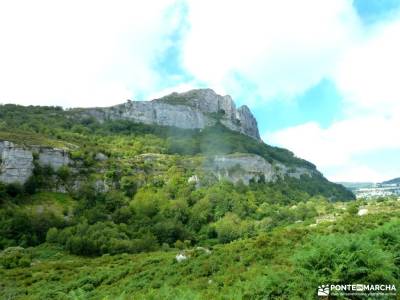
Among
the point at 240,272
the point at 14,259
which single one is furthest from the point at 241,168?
the point at 240,272

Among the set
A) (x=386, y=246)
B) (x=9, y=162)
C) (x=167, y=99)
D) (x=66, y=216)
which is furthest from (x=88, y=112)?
(x=386, y=246)

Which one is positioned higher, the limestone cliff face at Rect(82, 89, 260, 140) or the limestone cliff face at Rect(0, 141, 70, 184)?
the limestone cliff face at Rect(82, 89, 260, 140)

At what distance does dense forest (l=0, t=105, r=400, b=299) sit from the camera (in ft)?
41.7

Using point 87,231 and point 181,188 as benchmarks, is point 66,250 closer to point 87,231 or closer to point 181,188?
point 87,231

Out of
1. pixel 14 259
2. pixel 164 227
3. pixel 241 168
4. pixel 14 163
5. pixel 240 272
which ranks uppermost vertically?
pixel 241 168

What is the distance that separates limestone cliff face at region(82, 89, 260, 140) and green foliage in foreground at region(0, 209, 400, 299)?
348 feet

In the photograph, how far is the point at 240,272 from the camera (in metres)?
21.6

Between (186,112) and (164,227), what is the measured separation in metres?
102

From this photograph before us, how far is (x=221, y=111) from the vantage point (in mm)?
182750

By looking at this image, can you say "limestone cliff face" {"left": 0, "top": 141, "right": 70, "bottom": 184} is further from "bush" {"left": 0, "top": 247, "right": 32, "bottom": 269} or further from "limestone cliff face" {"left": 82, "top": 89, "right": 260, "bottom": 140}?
"limestone cliff face" {"left": 82, "top": 89, "right": 260, "bottom": 140}

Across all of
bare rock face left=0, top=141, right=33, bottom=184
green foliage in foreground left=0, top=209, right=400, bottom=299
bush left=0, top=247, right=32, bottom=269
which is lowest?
bush left=0, top=247, right=32, bottom=269

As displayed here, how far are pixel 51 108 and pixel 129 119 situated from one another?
28.1 m

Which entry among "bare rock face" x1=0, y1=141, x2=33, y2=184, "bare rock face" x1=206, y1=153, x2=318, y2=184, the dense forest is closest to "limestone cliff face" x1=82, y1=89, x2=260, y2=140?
the dense forest

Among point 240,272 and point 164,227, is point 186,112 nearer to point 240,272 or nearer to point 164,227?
point 164,227
